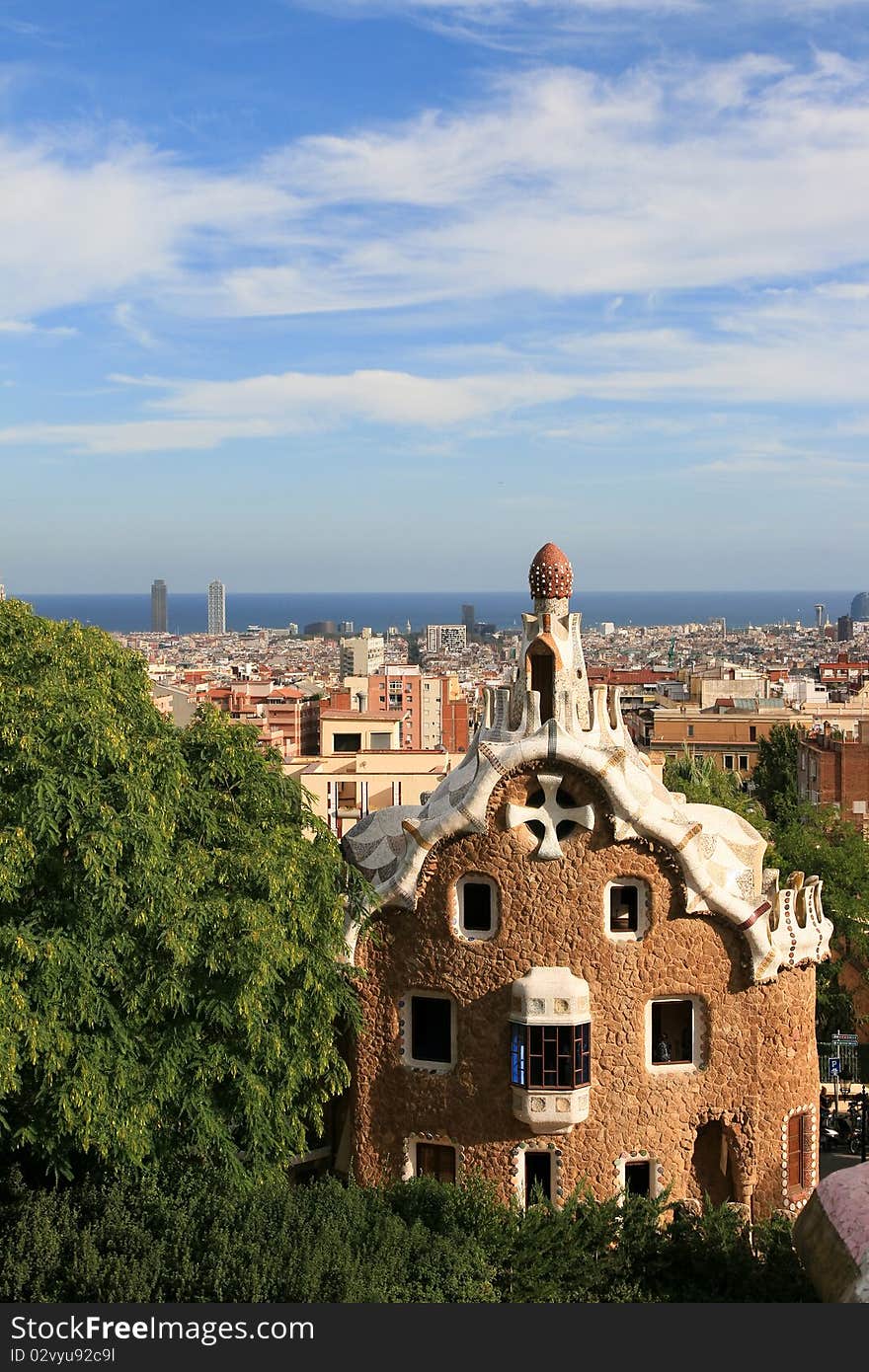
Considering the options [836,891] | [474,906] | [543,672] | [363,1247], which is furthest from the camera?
[836,891]

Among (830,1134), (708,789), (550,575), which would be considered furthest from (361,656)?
(550,575)

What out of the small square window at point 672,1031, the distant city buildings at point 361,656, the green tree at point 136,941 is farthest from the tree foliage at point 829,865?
the distant city buildings at point 361,656

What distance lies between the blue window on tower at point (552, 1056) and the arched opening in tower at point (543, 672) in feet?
14.6

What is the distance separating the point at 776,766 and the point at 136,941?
53.8 metres

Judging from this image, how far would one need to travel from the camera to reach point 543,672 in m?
21.8

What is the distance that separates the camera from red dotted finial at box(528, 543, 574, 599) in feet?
73.5

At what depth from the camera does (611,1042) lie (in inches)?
830

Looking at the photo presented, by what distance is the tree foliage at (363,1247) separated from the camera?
51.9ft

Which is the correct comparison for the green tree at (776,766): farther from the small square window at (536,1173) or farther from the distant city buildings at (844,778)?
the small square window at (536,1173)

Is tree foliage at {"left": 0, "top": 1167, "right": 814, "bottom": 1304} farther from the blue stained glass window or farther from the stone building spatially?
the blue stained glass window

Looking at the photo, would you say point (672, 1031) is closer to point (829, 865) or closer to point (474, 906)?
point (474, 906)

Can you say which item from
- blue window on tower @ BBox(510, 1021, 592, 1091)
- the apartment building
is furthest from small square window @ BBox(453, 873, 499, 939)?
the apartment building

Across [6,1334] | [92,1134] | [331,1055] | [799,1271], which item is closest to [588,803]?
[331,1055]

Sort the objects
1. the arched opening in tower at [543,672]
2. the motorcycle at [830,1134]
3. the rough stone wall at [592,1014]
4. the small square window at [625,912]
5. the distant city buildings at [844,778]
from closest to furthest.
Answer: the rough stone wall at [592,1014]
the small square window at [625,912]
the arched opening in tower at [543,672]
the motorcycle at [830,1134]
the distant city buildings at [844,778]
